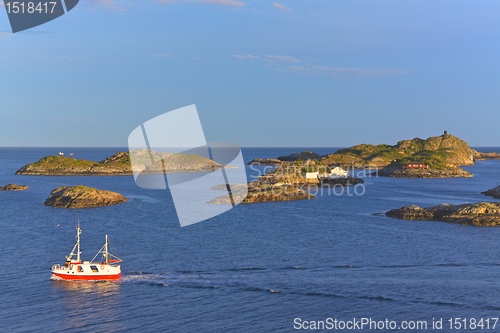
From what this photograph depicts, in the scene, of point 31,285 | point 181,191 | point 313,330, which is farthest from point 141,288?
point 181,191

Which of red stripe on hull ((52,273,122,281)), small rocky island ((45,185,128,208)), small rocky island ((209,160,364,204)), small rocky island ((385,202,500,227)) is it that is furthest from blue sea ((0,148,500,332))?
small rocky island ((209,160,364,204))

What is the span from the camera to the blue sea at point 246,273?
43562 mm

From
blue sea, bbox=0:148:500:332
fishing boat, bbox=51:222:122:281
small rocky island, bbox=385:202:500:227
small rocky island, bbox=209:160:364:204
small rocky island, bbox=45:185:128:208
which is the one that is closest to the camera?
blue sea, bbox=0:148:500:332

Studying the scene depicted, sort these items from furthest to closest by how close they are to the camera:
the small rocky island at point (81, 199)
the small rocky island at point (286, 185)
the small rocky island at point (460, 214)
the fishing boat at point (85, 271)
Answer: the small rocky island at point (286, 185), the small rocky island at point (81, 199), the small rocky island at point (460, 214), the fishing boat at point (85, 271)

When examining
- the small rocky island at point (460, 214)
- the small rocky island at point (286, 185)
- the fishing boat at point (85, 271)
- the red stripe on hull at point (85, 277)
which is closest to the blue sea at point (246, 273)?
the red stripe on hull at point (85, 277)

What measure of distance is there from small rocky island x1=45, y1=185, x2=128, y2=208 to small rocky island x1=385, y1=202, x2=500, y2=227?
184ft

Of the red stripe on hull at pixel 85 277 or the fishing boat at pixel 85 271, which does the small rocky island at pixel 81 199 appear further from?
the red stripe on hull at pixel 85 277

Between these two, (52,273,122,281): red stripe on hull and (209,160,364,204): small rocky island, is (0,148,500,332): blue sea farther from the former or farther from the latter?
(209,160,364,204): small rocky island

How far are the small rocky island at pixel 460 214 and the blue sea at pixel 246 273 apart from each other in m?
3.26

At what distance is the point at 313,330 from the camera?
41.1 metres

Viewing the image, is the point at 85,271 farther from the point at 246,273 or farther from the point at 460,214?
the point at 460,214

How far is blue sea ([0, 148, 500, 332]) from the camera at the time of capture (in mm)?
43562

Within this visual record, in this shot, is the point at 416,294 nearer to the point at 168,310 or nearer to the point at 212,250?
the point at 168,310

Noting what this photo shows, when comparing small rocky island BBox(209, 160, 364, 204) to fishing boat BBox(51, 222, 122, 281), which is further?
small rocky island BBox(209, 160, 364, 204)
